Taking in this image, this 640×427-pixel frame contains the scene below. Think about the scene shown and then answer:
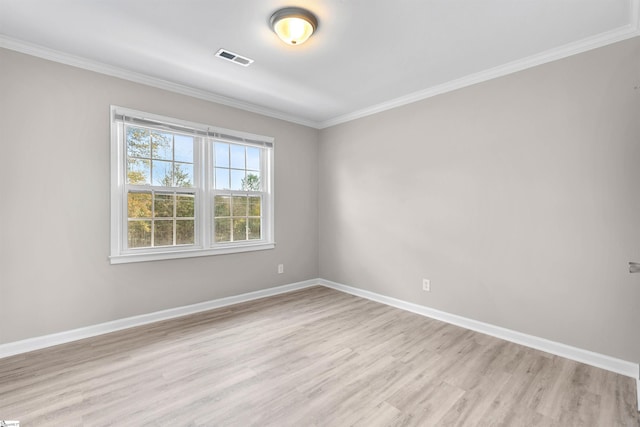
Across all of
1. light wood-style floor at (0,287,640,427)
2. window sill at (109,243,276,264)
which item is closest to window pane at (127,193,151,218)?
window sill at (109,243,276,264)

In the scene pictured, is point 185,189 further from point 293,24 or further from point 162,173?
point 293,24

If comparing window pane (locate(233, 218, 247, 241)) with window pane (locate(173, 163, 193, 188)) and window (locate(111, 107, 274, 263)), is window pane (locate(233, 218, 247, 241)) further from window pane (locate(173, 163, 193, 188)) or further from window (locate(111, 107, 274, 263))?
window pane (locate(173, 163, 193, 188))

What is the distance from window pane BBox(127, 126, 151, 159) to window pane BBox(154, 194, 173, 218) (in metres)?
0.46

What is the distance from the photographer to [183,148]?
11.4ft

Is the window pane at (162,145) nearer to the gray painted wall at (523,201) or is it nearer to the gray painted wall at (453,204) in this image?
the gray painted wall at (453,204)

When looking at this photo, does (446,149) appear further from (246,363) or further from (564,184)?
(246,363)

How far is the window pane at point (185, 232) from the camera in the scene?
3.46 meters

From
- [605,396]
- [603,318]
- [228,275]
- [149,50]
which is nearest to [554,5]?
[603,318]

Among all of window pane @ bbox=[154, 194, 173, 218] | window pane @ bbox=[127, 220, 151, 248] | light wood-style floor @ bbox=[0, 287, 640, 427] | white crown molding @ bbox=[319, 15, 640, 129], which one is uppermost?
white crown molding @ bbox=[319, 15, 640, 129]

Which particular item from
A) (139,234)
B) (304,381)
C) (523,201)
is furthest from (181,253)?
(523,201)

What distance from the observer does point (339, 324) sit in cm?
322

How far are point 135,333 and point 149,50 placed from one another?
2688mm

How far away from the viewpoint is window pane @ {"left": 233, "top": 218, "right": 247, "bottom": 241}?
397cm

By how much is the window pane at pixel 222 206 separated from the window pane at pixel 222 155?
43cm
